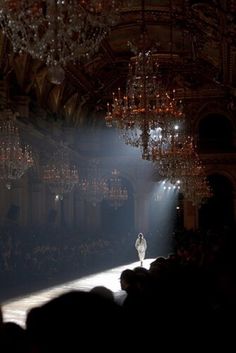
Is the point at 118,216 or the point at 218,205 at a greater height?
the point at 218,205

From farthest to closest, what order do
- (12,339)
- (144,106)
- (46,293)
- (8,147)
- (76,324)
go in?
1. (8,147)
2. (46,293)
3. (144,106)
4. (12,339)
5. (76,324)

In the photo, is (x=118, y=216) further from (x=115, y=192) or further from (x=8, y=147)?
(x=8, y=147)

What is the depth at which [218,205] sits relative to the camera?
27344 mm

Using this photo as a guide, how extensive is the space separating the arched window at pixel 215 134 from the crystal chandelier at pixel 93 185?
544cm

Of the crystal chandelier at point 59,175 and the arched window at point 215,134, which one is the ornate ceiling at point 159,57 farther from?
the arched window at point 215,134

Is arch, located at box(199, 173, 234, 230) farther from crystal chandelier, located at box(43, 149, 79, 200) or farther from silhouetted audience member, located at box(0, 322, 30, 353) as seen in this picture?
silhouetted audience member, located at box(0, 322, 30, 353)

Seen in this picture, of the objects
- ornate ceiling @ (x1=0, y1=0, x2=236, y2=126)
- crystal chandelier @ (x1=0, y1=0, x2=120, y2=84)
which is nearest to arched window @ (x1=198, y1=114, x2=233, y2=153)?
ornate ceiling @ (x1=0, y1=0, x2=236, y2=126)

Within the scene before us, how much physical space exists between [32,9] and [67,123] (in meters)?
18.1

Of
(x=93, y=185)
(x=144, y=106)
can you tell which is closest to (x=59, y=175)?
(x=93, y=185)

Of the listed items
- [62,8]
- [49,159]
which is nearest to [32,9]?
[62,8]

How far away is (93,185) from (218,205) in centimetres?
714

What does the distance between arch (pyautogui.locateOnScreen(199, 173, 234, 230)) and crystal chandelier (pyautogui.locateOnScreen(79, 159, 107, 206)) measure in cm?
567

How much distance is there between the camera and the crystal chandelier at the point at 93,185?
24.4m

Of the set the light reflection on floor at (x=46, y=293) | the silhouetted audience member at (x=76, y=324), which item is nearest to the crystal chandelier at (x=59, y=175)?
the light reflection on floor at (x=46, y=293)
